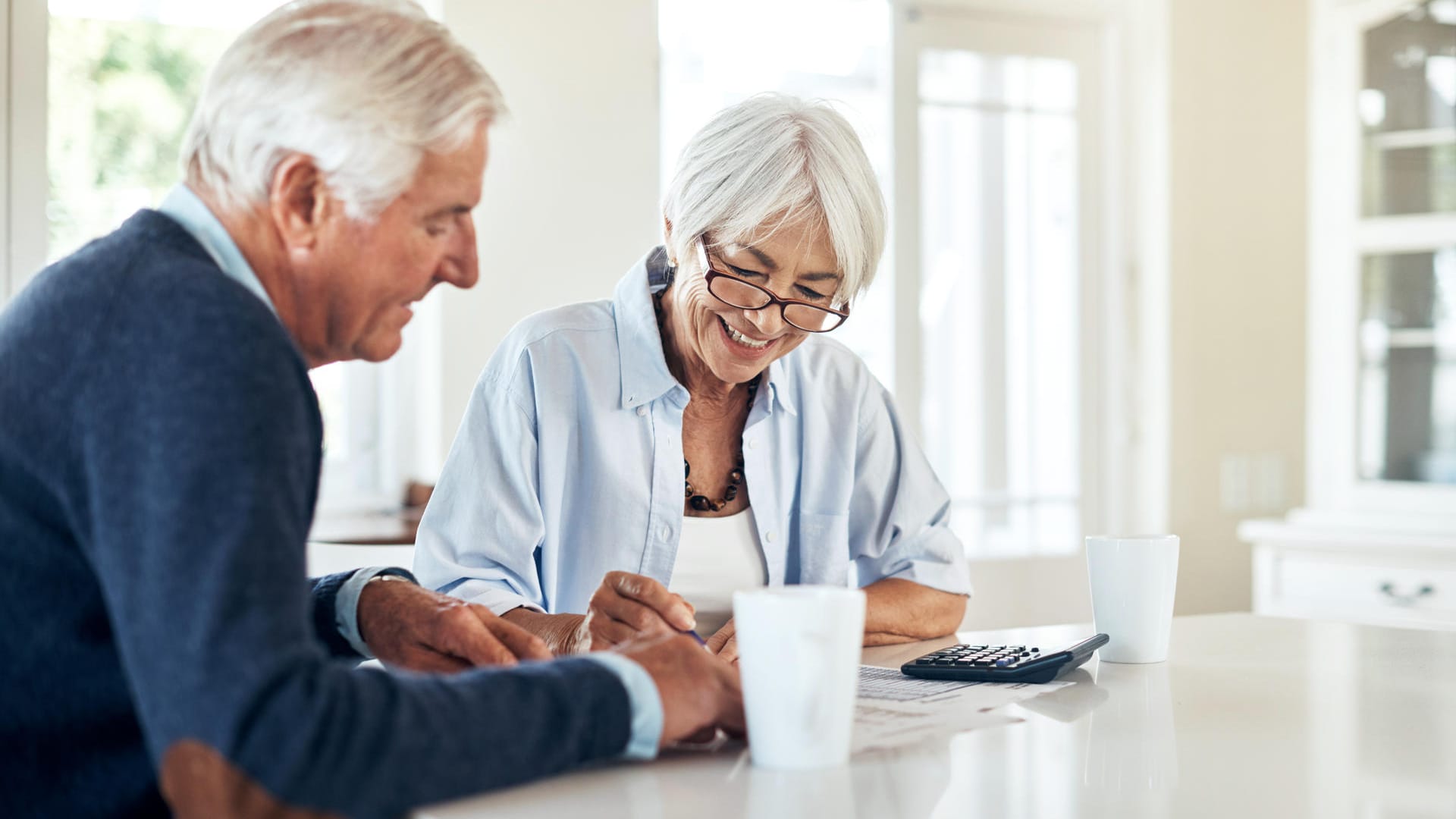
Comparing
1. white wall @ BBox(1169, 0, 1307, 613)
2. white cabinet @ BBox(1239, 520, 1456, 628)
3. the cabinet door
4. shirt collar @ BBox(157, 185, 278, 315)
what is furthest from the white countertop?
white wall @ BBox(1169, 0, 1307, 613)

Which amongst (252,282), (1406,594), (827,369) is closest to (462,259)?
(252,282)

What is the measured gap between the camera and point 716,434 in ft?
5.43

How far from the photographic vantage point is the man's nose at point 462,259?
0.98 m

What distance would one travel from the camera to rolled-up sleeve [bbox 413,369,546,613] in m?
1.37

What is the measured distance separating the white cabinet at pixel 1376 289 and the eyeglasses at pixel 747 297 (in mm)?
1950

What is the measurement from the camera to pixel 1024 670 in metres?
1.11

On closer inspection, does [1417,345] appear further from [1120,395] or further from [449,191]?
[449,191]

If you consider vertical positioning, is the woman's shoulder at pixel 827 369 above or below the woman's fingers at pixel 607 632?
above

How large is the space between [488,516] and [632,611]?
359mm

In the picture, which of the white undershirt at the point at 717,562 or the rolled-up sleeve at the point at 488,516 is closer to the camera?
the rolled-up sleeve at the point at 488,516

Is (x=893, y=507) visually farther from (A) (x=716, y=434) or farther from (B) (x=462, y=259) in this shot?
(B) (x=462, y=259)

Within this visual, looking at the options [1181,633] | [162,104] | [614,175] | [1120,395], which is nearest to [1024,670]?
[1181,633]

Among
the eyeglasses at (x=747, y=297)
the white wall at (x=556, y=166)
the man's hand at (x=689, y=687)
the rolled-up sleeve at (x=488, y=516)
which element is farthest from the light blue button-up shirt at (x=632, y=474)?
the white wall at (x=556, y=166)

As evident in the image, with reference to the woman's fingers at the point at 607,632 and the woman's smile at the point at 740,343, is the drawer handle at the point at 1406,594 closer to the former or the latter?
the woman's smile at the point at 740,343
